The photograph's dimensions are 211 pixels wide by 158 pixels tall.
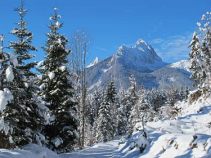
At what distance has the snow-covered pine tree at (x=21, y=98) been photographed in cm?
1812

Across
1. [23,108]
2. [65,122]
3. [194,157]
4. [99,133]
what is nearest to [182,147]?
[194,157]

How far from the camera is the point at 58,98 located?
27.3 m

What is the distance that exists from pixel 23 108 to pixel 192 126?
8.95 metres

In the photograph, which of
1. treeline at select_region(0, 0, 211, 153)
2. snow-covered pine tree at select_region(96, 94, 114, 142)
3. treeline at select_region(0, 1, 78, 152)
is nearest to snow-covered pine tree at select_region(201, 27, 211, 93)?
treeline at select_region(0, 0, 211, 153)

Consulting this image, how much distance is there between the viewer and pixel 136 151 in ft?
62.9

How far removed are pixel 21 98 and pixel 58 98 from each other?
703 cm

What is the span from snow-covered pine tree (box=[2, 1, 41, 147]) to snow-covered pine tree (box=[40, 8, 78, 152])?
3.87 m

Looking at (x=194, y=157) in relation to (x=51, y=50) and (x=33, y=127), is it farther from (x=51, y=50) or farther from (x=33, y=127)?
(x=51, y=50)

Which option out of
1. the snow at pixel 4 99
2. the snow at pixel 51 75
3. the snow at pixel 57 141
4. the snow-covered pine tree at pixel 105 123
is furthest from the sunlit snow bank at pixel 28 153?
the snow-covered pine tree at pixel 105 123

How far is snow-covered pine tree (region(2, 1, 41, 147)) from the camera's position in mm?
18125

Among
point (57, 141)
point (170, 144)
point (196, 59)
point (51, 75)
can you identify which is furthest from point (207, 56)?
point (57, 141)

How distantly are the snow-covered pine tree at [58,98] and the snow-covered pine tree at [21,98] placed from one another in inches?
152

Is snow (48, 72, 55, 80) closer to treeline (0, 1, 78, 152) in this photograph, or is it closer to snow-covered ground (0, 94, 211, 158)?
treeline (0, 1, 78, 152)

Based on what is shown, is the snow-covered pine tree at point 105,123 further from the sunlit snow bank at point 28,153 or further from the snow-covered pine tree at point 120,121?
the sunlit snow bank at point 28,153
